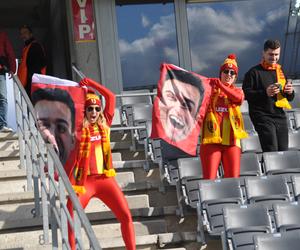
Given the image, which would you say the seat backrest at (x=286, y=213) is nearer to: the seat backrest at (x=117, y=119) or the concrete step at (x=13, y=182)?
the concrete step at (x=13, y=182)

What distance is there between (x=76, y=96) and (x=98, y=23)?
5.02m

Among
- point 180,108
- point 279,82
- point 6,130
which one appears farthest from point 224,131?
point 6,130

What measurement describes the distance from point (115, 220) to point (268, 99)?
213cm

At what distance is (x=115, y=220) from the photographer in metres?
7.59

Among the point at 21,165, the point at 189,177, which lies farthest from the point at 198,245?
the point at 21,165

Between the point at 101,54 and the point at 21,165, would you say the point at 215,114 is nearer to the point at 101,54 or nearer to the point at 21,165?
the point at 21,165

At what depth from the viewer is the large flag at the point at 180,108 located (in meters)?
7.83

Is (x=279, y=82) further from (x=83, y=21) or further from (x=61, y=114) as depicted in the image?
(x=83, y=21)

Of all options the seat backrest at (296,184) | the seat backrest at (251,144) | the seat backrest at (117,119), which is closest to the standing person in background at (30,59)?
the seat backrest at (117,119)

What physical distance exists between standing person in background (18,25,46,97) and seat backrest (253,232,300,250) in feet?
16.0

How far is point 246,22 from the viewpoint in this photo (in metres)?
12.4

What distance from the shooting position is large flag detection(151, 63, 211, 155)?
783 centimetres

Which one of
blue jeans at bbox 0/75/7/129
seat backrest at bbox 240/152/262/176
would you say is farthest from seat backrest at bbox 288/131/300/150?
blue jeans at bbox 0/75/7/129

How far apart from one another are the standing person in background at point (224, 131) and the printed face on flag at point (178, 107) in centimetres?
17
